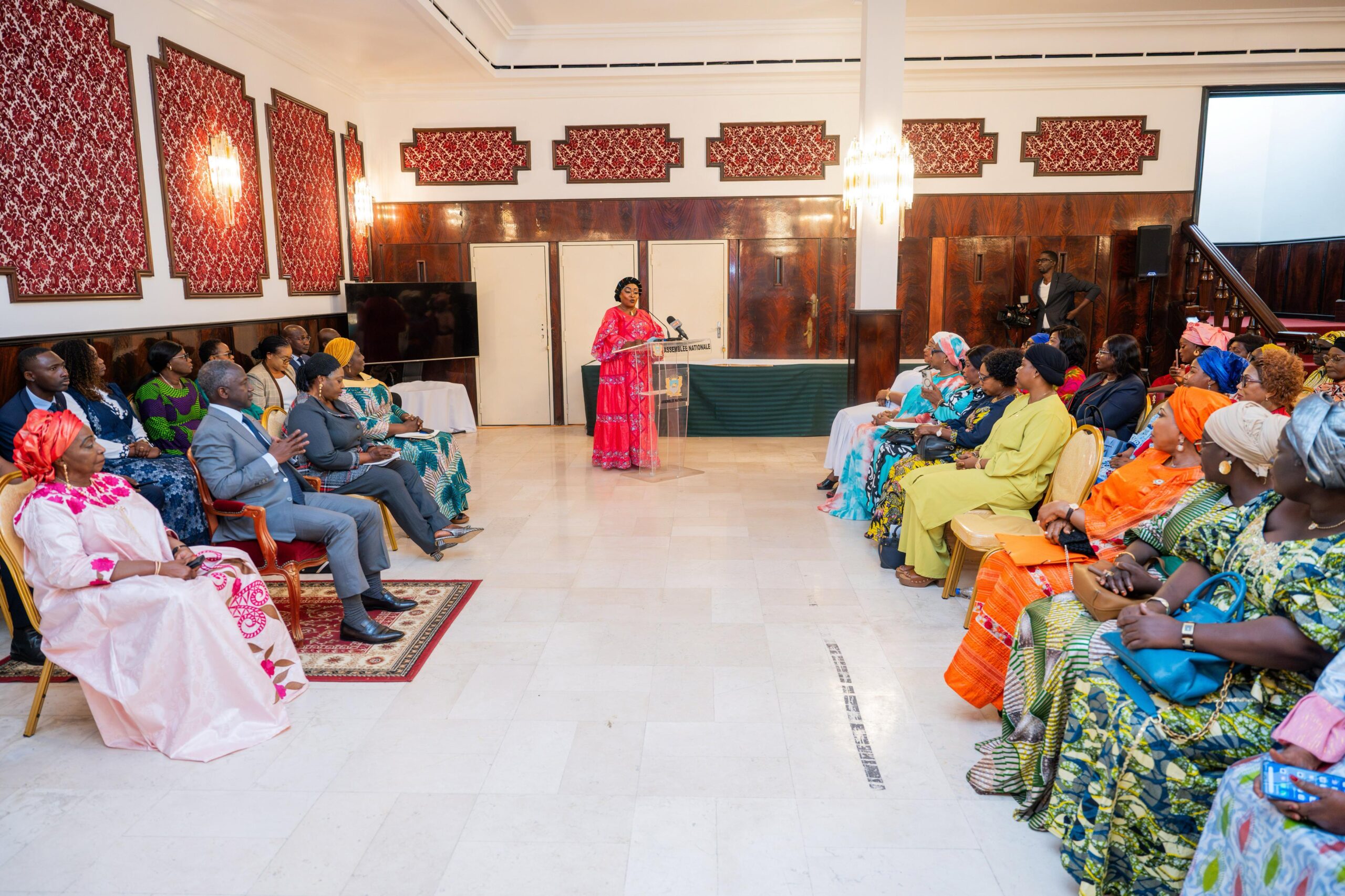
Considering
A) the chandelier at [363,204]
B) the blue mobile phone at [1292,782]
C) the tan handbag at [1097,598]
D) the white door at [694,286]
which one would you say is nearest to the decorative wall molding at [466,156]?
the chandelier at [363,204]

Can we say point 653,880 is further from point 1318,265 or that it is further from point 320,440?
point 1318,265

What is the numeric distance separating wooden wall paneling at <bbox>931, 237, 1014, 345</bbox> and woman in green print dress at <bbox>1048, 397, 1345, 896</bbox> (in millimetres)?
7161

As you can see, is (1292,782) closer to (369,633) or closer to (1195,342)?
(369,633)

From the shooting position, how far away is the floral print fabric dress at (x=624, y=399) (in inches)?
280

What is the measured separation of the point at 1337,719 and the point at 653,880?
5.02 feet

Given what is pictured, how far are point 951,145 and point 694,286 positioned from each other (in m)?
3.00

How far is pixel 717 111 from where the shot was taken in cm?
891

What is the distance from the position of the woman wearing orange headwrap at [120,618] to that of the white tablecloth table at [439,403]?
5.28m

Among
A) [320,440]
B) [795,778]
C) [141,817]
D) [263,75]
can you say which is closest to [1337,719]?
[795,778]

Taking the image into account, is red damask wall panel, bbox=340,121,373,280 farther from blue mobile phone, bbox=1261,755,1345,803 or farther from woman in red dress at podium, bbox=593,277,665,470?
blue mobile phone, bbox=1261,755,1345,803

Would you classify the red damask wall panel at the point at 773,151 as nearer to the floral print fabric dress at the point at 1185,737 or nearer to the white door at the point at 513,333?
the white door at the point at 513,333

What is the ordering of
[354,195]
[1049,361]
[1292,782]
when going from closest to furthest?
[1292,782], [1049,361], [354,195]

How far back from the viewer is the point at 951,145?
28.6ft

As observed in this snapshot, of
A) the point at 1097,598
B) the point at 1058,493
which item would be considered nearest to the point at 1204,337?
the point at 1058,493
